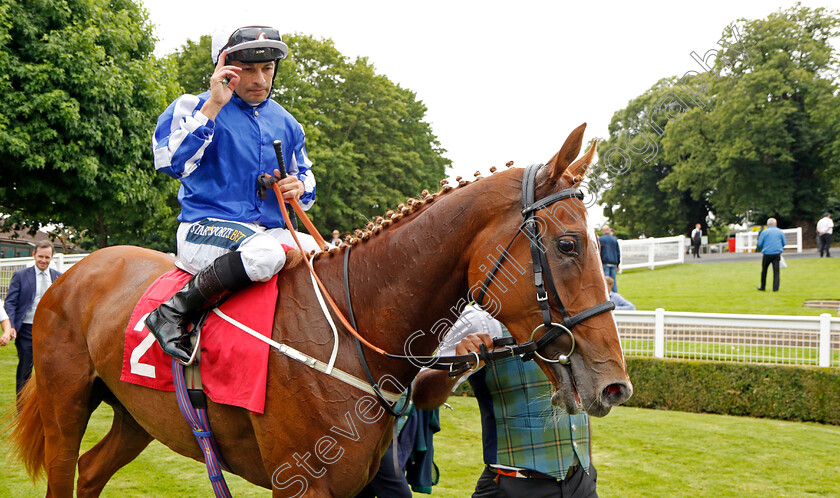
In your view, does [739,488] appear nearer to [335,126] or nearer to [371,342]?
[371,342]

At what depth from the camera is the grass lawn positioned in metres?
5.08

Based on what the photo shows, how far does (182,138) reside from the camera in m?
2.20

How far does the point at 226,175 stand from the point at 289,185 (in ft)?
0.84

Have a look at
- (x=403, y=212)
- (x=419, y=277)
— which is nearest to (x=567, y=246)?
(x=419, y=277)

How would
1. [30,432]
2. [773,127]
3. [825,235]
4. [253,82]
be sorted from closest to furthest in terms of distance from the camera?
[253,82], [30,432], [773,127], [825,235]

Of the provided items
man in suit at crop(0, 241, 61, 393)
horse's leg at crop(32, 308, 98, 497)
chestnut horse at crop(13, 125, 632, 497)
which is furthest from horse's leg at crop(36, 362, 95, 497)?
man in suit at crop(0, 241, 61, 393)

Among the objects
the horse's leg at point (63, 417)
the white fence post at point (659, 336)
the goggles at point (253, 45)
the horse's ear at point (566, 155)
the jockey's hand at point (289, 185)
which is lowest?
the white fence post at point (659, 336)

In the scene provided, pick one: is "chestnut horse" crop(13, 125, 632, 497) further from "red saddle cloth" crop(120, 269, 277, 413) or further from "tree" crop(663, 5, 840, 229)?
"tree" crop(663, 5, 840, 229)

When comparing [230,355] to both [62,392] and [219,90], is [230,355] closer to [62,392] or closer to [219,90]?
[219,90]

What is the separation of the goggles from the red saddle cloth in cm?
92

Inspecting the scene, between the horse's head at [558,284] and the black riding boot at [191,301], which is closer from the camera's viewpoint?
the horse's head at [558,284]

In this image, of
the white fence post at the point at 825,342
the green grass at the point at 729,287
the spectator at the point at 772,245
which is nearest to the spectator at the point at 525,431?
the white fence post at the point at 825,342

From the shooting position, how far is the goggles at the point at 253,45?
93.5 inches

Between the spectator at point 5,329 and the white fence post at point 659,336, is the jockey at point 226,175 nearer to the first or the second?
the spectator at point 5,329
